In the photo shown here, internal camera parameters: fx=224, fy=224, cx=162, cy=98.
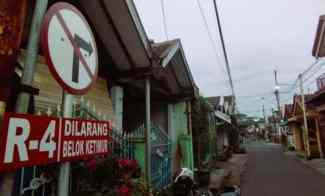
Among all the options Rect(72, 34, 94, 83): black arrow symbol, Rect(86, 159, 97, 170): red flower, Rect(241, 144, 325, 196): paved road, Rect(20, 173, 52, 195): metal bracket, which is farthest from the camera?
Rect(241, 144, 325, 196): paved road

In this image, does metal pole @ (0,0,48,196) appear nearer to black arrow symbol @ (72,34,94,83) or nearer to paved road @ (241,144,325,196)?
black arrow symbol @ (72,34,94,83)

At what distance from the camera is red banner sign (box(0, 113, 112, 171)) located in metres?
1.02

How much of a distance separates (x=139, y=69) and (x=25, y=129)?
3.19 m

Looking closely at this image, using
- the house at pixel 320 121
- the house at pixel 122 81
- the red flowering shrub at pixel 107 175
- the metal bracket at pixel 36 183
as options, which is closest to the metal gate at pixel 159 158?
the house at pixel 122 81

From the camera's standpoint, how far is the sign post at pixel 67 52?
124 centimetres

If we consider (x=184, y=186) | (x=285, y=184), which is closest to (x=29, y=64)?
(x=184, y=186)

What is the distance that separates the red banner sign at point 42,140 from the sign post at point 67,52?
0.34 feet

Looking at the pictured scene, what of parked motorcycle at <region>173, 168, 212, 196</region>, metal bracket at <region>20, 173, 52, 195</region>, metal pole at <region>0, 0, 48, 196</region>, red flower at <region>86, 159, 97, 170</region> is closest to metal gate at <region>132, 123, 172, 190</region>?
parked motorcycle at <region>173, 168, 212, 196</region>

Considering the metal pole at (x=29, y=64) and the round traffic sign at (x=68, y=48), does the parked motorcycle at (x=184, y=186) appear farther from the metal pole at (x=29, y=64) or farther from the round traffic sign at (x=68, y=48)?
the metal pole at (x=29, y=64)

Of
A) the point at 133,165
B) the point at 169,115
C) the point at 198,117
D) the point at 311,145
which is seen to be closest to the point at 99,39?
the point at 133,165

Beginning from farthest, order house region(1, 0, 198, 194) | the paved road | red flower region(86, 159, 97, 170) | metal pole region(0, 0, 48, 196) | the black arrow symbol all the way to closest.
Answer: the paved road, house region(1, 0, 198, 194), red flower region(86, 159, 97, 170), the black arrow symbol, metal pole region(0, 0, 48, 196)

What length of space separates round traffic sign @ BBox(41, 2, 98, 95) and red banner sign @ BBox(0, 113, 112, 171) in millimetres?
236

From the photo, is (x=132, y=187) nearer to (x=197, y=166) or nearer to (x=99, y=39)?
(x=99, y=39)

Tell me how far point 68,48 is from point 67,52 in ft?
0.10
